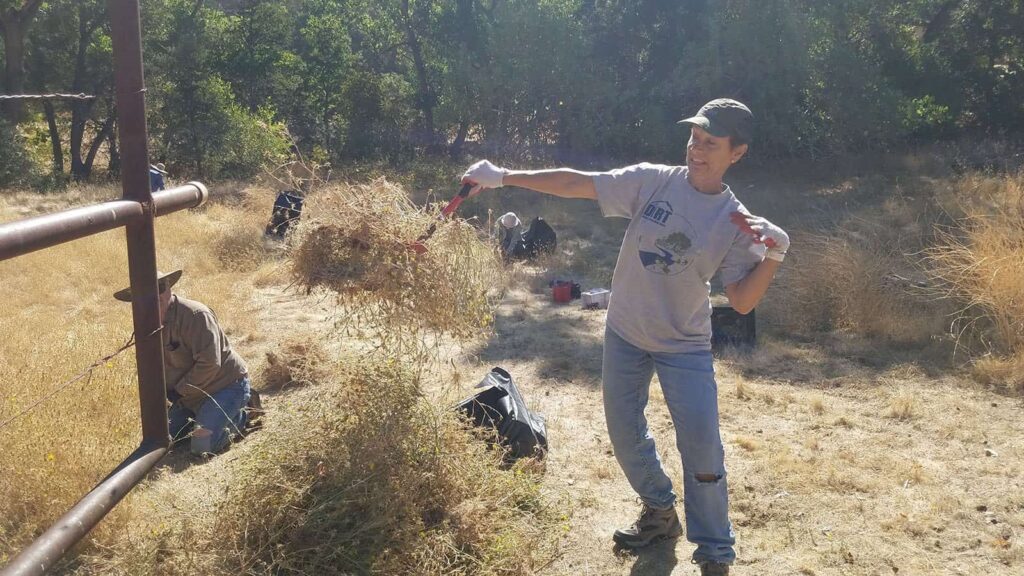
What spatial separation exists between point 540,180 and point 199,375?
Result: 2.47m

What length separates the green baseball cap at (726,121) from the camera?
3041mm

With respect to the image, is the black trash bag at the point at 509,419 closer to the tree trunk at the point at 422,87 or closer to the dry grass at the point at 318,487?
the dry grass at the point at 318,487

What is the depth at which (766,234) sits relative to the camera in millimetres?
2967

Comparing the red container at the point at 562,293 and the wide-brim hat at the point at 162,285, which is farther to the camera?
the red container at the point at 562,293

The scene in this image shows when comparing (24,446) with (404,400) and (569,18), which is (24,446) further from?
(569,18)

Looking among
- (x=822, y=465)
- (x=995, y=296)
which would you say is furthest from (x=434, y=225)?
(x=995, y=296)

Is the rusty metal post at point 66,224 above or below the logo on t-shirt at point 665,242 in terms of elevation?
above

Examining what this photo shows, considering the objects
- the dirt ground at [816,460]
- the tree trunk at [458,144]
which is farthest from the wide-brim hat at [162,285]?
the tree trunk at [458,144]

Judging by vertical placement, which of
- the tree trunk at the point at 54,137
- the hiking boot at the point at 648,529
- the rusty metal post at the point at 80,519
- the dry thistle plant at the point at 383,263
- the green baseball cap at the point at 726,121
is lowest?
the tree trunk at the point at 54,137

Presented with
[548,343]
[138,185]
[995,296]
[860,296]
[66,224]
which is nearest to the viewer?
[66,224]

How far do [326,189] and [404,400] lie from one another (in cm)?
84

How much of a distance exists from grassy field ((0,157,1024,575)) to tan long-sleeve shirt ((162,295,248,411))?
12.1 inches

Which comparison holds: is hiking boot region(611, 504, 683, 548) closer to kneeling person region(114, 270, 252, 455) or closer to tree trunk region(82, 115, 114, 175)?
kneeling person region(114, 270, 252, 455)

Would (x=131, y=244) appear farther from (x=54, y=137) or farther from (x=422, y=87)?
(x=54, y=137)
